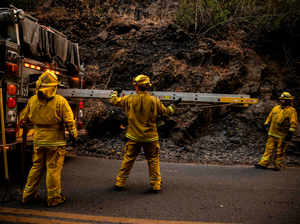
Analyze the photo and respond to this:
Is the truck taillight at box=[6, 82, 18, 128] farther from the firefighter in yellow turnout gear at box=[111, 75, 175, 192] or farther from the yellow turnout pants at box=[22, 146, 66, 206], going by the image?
the firefighter in yellow turnout gear at box=[111, 75, 175, 192]

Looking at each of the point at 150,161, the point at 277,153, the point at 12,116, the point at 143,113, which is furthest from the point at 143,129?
the point at 277,153

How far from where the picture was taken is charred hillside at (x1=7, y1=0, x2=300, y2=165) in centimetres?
708

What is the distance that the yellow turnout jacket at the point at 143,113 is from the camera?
357cm

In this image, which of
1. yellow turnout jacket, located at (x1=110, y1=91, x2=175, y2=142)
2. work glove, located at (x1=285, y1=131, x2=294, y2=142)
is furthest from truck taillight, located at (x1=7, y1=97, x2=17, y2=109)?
work glove, located at (x1=285, y1=131, x2=294, y2=142)

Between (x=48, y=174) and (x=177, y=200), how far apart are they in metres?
1.99

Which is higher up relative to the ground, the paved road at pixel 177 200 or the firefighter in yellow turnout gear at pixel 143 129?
the firefighter in yellow turnout gear at pixel 143 129

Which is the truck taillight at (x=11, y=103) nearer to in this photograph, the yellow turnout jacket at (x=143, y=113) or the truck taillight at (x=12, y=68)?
the truck taillight at (x=12, y=68)

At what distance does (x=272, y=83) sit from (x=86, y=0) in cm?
1205

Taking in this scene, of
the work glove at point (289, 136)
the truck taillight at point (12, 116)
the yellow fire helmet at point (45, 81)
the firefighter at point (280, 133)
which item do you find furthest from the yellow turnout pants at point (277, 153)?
the truck taillight at point (12, 116)

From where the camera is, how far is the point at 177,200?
11.0ft

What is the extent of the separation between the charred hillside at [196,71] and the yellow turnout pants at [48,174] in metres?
3.32

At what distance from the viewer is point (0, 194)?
11.0 ft

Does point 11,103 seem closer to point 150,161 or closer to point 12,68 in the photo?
point 12,68

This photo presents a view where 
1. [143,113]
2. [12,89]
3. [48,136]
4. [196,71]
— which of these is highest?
[196,71]
